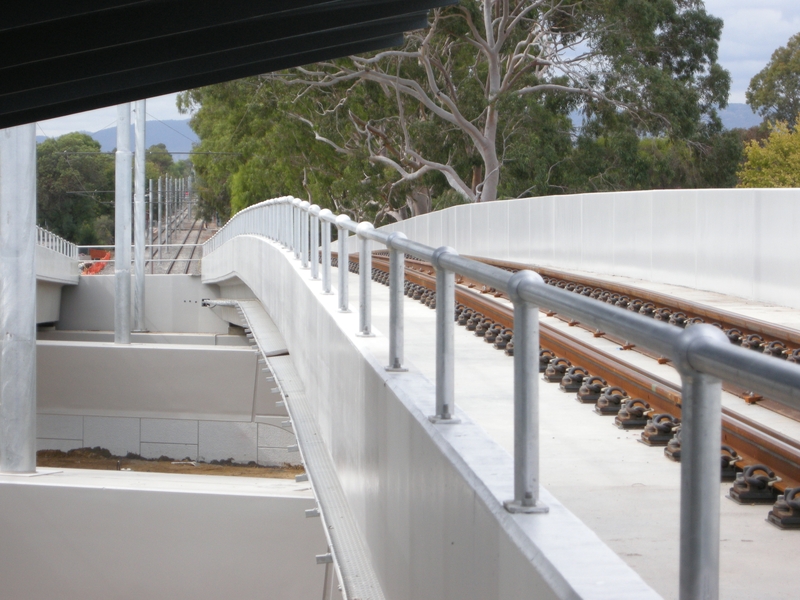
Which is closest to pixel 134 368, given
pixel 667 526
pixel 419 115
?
pixel 419 115

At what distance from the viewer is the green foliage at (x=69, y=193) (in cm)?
9519

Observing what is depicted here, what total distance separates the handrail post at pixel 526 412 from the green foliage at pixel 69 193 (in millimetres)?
91504

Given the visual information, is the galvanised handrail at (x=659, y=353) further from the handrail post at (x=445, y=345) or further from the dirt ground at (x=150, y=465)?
the dirt ground at (x=150, y=465)

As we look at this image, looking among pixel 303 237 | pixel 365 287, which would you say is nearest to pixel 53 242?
pixel 303 237

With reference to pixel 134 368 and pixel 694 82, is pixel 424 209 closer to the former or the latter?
pixel 694 82

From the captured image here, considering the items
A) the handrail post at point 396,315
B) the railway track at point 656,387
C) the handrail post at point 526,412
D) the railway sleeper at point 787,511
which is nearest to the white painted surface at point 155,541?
the railway track at point 656,387

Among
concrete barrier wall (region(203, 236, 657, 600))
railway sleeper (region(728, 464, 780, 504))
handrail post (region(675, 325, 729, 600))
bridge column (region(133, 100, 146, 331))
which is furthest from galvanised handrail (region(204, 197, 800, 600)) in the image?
bridge column (region(133, 100, 146, 331))

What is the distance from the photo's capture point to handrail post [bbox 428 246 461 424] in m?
4.00

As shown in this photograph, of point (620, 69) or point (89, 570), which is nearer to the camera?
point (89, 570)

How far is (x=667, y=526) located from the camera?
3578mm

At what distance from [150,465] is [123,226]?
8.60 m

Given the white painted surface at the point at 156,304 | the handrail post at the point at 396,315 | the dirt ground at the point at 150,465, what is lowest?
the dirt ground at the point at 150,465

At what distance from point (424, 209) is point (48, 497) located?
112 feet

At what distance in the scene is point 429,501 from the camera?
4.01 meters
